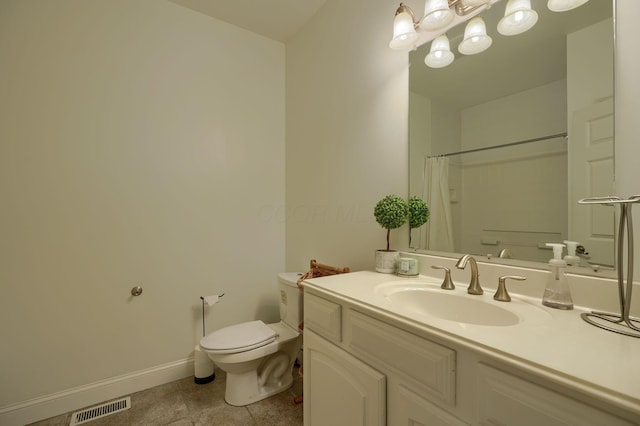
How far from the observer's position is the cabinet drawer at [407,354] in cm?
66

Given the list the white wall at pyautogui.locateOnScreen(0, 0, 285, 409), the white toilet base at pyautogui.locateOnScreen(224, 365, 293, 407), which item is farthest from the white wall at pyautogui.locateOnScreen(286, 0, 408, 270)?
the white toilet base at pyautogui.locateOnScreen(224, 365, 293, 407)

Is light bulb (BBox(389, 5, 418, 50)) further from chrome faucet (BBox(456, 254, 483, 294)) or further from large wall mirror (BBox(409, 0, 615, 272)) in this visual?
chrome faucet (BBox(456, 254, 483, 294))

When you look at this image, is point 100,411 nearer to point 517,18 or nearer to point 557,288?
point 557,288

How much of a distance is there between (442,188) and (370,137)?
1.74 feet

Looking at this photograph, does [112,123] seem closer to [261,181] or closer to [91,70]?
[91,70]

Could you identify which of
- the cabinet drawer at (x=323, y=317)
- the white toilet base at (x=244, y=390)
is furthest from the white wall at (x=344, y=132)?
the white toilet base at (x=244, y=390)

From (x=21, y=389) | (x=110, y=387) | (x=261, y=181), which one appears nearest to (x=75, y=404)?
(x=110, y=387)

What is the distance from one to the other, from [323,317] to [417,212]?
0.68 metres

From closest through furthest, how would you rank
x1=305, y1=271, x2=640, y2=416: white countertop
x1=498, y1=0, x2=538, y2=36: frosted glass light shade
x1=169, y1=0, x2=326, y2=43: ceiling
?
x1=305, y1=271, x2=640, y2=416: white countertop, x1=498, y1=0, x2=538, y2=36: frosted glass light shade, x1=169, y1=0, x2=326, y2=43: ceiling

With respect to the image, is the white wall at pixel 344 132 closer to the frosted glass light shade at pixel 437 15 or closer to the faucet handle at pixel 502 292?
the frosted glass light shade at pixel 437 15

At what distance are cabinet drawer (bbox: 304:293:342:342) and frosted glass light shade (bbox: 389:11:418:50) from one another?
1226 millimetres

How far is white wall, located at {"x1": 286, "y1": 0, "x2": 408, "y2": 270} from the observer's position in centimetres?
147

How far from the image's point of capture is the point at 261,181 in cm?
231

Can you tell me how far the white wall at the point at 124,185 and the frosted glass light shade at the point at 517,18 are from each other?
1.74m
